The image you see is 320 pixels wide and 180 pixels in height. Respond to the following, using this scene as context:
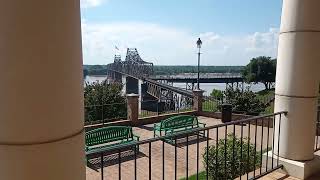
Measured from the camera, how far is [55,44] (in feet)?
5.35

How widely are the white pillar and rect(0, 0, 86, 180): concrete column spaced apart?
340 cm

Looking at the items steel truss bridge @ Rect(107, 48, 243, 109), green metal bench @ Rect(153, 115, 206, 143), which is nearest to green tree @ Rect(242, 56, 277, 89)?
steel truss bridge @ Rect(107, 48, 243, 109)

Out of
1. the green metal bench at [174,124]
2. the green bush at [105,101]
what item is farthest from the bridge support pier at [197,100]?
the green metal bench at [174,124]

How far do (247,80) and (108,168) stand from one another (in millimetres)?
66880

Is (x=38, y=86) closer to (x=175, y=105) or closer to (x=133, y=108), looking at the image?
(x=133, y=108)

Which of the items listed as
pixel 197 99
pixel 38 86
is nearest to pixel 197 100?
pixel 197 99

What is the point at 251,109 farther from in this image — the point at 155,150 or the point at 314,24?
the point at 314,24

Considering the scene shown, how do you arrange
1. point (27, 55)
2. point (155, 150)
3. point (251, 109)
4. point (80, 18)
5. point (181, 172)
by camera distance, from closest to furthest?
point (27, 55) → point (80, 18) → point (181, 172) → point (155, 150) → point (251, 109)

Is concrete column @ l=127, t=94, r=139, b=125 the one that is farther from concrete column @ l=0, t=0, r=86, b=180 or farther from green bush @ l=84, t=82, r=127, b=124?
concrete column @ l=0, t=0, r=86, b=180

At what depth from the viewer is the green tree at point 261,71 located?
71.0m

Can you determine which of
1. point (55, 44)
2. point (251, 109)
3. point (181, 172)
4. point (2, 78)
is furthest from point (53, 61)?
point (251, 109)

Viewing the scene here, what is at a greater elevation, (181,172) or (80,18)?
(80,18)

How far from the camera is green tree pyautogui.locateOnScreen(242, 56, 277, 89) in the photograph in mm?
71000

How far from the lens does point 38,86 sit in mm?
1604
